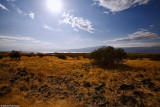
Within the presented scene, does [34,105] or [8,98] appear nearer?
[34,105]

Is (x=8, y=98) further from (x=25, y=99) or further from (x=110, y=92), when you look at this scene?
(x=110, y=92)

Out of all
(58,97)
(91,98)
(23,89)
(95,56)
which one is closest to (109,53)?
(95,56)

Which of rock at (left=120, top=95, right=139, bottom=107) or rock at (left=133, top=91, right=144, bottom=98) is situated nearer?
rock at (left=120, top=95, right=139, bottom=107)

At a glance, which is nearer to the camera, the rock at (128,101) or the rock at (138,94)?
the rock at (128,101)

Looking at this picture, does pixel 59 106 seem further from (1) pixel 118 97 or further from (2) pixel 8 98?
(1) pixel 118 97

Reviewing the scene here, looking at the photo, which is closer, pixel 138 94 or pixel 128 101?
pixel 128 101

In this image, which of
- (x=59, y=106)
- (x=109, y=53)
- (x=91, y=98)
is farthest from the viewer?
(x=109, y=53)

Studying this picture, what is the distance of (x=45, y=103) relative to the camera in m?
3.35

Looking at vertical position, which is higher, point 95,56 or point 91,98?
point 95,56

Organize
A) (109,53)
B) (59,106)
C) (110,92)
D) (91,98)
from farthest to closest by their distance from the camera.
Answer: (109,53) → (110,92) → (91,98) → (59,106)

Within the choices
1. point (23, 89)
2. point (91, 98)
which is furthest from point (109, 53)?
point (23, 89)

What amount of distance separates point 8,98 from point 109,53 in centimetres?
1120

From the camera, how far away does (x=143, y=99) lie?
3.56 m

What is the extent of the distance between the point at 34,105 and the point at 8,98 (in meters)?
1.48
